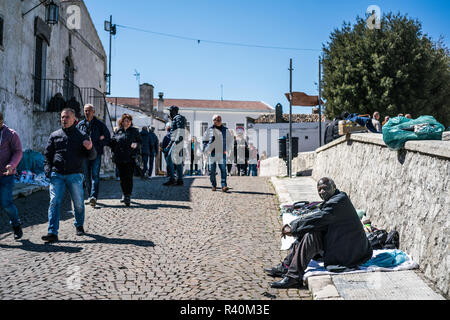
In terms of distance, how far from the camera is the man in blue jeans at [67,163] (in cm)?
638

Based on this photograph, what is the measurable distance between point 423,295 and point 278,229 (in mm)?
3396

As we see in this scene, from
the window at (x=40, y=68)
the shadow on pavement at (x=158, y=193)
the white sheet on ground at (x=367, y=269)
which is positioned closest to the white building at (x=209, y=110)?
the window at (x=40, y=68)

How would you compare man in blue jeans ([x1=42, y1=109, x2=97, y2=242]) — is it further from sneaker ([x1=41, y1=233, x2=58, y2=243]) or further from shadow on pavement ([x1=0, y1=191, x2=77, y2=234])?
shadow on pavement ([x1=0, y1=191, x2=77, y2=234])

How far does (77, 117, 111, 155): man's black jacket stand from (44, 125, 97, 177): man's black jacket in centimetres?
200

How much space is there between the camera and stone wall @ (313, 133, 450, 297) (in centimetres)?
431

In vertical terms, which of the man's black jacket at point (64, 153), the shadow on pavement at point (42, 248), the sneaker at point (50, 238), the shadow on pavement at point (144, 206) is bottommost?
the shadow on pavement at point (42, 248)

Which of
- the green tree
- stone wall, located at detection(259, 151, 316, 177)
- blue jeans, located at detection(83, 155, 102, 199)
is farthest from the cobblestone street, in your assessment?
the green tree

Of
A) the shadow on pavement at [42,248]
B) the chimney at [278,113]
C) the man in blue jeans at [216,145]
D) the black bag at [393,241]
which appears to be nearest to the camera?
the black bag at [393,241]

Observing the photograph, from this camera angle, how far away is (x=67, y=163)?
6383 mm

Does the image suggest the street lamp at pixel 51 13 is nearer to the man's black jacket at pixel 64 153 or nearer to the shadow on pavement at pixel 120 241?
the man's black jacket at pixel 64 153

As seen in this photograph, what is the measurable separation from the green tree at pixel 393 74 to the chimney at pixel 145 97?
23.9 metres

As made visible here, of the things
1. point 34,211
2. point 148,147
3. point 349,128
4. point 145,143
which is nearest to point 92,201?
point 34,211
